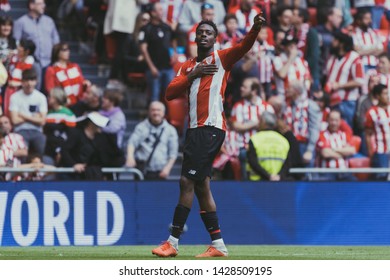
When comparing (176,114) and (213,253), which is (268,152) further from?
(213,253)

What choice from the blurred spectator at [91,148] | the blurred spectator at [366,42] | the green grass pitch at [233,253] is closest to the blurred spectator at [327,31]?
the blurred spectator at [366,42]

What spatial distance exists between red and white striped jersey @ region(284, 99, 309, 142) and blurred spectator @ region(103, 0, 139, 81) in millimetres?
3141

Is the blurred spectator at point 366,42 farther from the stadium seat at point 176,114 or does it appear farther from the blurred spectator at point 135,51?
the blurred spectator at point 135,51

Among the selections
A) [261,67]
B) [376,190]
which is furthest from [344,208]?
[261,67]

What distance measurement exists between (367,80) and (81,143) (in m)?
5.92

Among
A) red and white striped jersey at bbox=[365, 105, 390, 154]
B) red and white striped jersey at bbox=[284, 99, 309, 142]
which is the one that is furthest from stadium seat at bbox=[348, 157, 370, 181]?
red and white striped jersey at bbox=[284, 99, 309, 142]

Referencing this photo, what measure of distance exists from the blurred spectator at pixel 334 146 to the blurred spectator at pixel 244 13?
7.64ft

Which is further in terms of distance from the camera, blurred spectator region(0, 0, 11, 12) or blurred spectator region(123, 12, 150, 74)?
blurred spectator region(0, 0, 11, 12)

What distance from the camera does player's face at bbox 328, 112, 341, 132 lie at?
65.8ft

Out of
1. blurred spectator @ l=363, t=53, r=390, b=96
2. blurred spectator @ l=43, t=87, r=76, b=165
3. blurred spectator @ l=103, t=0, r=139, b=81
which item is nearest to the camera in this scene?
blurred spectator @ l=43, t=87, r=76, b=165

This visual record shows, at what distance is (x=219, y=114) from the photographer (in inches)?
524

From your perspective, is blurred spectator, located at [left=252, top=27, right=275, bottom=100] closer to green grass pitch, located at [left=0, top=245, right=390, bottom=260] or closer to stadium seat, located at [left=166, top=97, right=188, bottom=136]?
stadium seat, located at [left=166, top=97, right=188, bottom=136]

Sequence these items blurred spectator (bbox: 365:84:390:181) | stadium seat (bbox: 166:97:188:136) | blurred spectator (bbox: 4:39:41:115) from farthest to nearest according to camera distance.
A: stadium seat (bbox: 166:97:188:136), blurred spectator (bbox: 365:84:390:181), blurred spectator (bbox: 4:39:41:115)

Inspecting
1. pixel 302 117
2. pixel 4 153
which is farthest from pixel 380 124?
pixel 4 153
